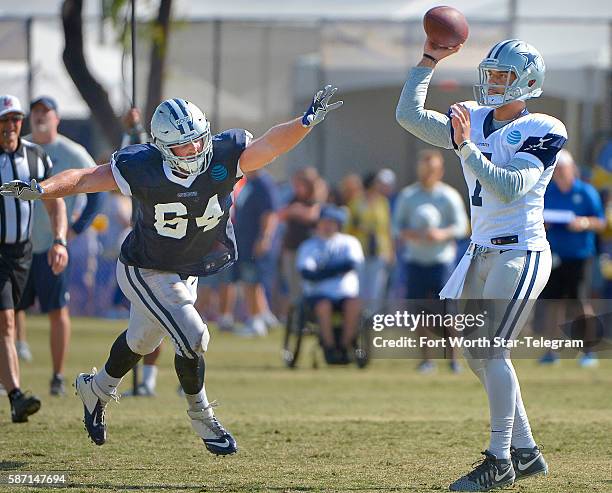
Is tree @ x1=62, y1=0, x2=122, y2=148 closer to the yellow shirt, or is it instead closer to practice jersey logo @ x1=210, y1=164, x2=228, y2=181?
the yellow shirt

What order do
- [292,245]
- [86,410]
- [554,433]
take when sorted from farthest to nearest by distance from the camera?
[292,245]
[554,433]
[86,410]

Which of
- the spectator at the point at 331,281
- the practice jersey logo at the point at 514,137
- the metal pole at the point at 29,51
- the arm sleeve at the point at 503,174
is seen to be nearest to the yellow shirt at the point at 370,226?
the spectator at the point at 331,281

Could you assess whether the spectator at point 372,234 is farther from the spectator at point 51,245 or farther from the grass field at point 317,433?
the spectator at point 51,245

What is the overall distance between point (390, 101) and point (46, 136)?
312 inches

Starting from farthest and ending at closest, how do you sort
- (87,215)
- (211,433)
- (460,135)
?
1. (87,215)
2. (211,433)
3. (460,135)

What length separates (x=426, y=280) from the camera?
42.9ft

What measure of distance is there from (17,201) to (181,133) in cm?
258

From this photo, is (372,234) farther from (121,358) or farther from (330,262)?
(121,358)

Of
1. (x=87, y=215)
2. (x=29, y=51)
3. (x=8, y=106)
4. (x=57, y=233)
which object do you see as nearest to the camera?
(x=8, y=106)

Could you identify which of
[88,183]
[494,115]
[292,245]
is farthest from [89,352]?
[494,115]

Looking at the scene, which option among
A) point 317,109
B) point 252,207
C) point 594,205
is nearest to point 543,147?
point 317,109

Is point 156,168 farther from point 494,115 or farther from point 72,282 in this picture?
point 72,282

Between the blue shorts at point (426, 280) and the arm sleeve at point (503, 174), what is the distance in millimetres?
6855

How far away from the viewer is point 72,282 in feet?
58.4
